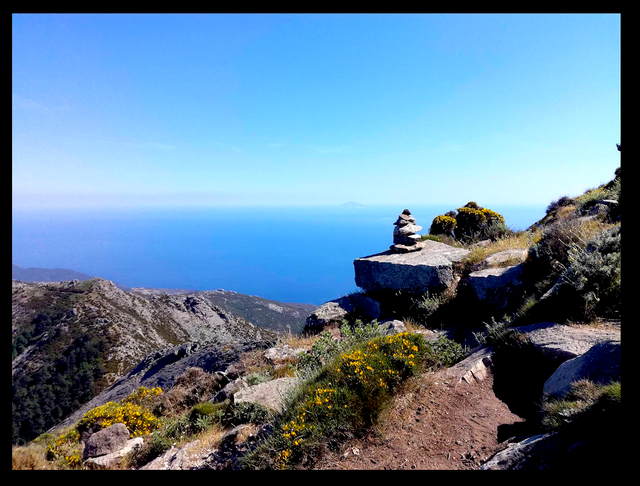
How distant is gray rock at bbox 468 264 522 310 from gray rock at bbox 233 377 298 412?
638 cm

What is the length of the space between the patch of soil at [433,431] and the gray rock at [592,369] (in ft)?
2.83

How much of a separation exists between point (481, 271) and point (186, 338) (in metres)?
45.4

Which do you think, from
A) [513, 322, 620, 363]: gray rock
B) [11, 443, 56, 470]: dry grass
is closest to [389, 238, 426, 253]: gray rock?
[513, 322, 620, 363]: gray rock

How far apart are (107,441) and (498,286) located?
422 inches

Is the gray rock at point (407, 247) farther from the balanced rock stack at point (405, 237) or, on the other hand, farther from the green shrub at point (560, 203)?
the green shrub at point (560, 203)

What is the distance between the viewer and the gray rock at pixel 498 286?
29.1ft

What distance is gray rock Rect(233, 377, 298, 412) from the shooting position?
658 cm


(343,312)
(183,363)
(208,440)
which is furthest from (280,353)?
(183,363)

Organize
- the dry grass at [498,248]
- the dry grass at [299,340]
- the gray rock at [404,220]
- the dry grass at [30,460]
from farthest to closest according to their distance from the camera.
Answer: the gray rock at [404,220] → the dry grass at [498,248] → the dry grass at [299,340] → the dry grass at [30,460]

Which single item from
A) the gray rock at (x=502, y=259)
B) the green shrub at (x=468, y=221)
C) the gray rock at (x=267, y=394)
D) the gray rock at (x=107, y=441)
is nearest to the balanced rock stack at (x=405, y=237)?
the gray rock at (x=502, y=259)

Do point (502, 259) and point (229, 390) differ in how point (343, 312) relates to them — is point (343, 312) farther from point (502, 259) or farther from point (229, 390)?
point (502, 259)
